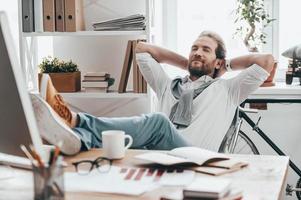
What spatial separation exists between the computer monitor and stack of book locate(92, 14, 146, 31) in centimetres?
221

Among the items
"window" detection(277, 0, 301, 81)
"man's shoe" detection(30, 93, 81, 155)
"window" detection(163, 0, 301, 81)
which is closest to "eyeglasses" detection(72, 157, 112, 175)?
"man's shoe" detection(30, 93, 81, 155)

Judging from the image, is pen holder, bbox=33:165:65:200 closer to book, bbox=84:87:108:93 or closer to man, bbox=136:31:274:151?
man, bbox=136:31:274:151

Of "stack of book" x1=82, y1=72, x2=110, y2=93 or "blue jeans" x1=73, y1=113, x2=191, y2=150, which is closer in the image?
"blue jeans" x1=73, y1=113, x2=191, y2=150

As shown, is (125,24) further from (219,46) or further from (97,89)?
(219,46)

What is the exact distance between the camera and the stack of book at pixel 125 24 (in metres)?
3.56

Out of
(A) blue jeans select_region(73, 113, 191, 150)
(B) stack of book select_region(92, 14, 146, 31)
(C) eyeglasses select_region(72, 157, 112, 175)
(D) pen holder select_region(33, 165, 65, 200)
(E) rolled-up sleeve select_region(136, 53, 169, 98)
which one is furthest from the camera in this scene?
(B) stack of book select_region(92, 14, 146, 31)

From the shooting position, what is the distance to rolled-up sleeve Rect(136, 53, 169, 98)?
339 cm

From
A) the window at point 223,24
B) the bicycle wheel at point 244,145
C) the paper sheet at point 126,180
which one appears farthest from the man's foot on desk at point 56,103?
the window at point 223,24

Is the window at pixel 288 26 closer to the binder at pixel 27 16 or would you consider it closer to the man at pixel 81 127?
the binder at pixel 27 16

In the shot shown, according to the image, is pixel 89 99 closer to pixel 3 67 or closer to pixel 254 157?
pixel 254 157

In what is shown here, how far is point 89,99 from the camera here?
397cm

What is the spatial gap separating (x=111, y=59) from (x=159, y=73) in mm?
644

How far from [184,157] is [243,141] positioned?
2116 mm

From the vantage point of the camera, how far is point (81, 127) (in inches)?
86.0
